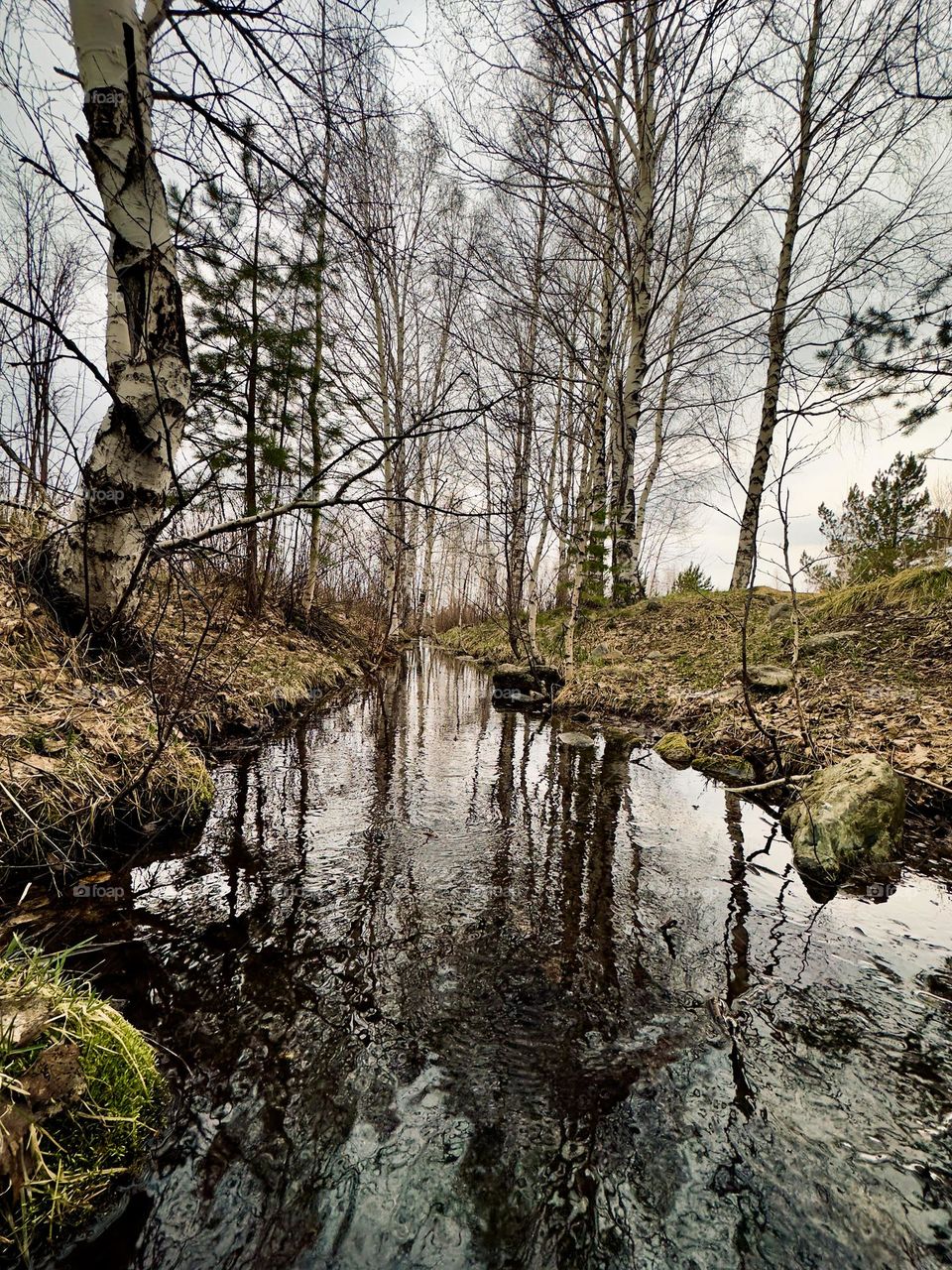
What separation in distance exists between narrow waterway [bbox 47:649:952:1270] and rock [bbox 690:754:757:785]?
1.16m

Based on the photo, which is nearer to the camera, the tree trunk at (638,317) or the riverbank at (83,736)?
the riverbank at (83,736)

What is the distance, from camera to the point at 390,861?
2900 mm

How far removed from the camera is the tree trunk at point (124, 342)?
3.00m

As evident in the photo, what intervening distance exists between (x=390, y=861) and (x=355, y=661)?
27.1 feet

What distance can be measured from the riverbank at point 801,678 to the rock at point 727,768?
0.10 meters

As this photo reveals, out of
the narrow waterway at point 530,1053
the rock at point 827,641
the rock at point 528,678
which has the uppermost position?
the rock at point 827,641

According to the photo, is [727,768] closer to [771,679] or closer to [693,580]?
[771,679]

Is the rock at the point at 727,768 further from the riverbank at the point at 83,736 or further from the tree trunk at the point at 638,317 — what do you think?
the tree trunk at the point at 638,317

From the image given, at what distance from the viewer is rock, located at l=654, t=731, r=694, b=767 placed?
188 inches

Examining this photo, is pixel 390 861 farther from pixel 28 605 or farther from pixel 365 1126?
pixel 28 605

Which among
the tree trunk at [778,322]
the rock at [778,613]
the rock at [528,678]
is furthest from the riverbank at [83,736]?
the tree trunk at [778,322]

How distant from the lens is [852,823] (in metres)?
2.89

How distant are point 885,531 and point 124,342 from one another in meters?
13.8

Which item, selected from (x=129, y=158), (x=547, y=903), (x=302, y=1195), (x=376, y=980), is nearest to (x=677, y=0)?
(x=129, y=158)
